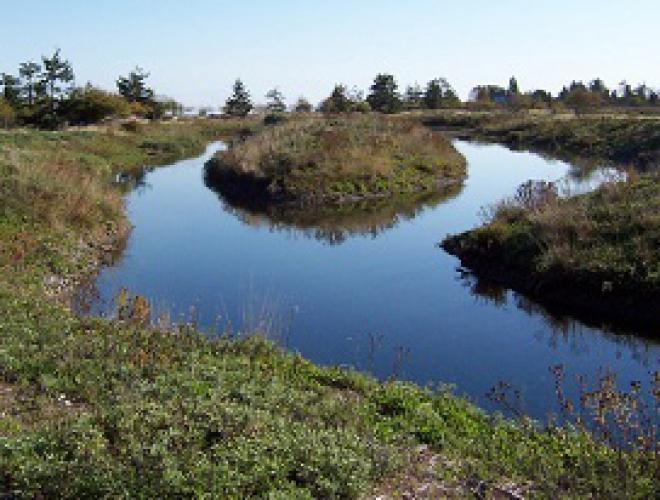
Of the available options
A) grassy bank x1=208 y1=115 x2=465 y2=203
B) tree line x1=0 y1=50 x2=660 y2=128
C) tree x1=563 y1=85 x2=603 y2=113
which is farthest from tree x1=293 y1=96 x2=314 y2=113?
grassy bank x1=208 y1=115 x2=465 y2=203

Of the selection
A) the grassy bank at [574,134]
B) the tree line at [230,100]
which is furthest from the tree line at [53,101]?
the grassy bank at [574,134]

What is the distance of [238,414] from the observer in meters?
8.03

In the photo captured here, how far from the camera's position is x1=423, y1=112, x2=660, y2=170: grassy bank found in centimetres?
5253

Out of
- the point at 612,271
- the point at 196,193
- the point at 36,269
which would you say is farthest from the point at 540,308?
the point at 196,193

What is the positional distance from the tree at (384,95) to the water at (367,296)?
6819 cm

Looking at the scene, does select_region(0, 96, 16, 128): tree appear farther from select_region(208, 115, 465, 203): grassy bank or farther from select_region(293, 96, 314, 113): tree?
select_region(293, 96, 314, 113): tree

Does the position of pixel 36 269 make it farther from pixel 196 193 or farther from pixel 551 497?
pixel 196 193

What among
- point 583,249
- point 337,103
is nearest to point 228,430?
point 583,249

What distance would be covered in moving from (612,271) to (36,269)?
1352cm

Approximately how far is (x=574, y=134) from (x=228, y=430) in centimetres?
6163

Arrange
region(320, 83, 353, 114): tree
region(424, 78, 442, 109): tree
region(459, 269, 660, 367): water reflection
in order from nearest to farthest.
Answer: region(459, 269, 660, 367): water reflection → region(320, 83, 353, 114): tree → region(424, 78, 442, 109): tree

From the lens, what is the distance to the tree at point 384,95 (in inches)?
4008

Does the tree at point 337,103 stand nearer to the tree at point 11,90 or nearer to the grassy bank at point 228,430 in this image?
the tree at point 11,90

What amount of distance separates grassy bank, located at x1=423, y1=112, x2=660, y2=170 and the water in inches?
768
